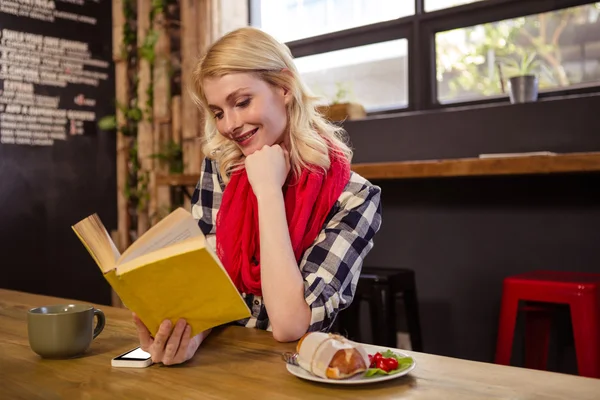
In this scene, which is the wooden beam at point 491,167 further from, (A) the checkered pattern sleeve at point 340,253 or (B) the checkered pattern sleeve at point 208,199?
(B) the checkered pattern sleeve at point 208,199

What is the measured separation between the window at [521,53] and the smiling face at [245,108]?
1.66m

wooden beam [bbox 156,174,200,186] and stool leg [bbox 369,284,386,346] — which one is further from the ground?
wooden beam [bbox 156,174,200,186]

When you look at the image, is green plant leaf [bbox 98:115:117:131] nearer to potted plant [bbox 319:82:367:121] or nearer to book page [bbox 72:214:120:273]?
potted plant [bbox 319:82:367:121]

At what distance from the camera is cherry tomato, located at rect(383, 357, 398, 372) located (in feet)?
2.67

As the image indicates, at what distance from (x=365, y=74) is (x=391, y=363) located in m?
2.67

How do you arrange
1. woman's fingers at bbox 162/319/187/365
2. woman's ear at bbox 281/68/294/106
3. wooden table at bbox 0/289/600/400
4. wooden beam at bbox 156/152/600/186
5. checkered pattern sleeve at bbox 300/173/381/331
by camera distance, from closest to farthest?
wooden table at bbox 0/289/600/400, woman's fingers at bbox 162/319/187/365, checkered pattern sleeve at bbox 300/173/381/331, woman's ear at bbox 281/68/294/106, wooden beam at bbox 156/152/600/186

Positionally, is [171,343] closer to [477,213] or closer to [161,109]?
[477,213]

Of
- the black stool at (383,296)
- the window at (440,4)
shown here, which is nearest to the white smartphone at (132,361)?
the black stool at (383,296)

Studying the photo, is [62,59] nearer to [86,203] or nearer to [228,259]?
[86,203]

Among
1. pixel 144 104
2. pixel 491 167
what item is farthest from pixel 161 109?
pixel 491 167

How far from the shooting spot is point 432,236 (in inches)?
111

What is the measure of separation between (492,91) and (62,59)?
2.32 m

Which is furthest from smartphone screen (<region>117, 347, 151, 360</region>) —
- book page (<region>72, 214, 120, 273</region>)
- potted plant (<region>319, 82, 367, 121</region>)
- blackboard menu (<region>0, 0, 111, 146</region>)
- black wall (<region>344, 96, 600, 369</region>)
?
blackboard menu (<region>0, 0, 111, 146</region>)

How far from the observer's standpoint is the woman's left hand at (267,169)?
127 centimetres
